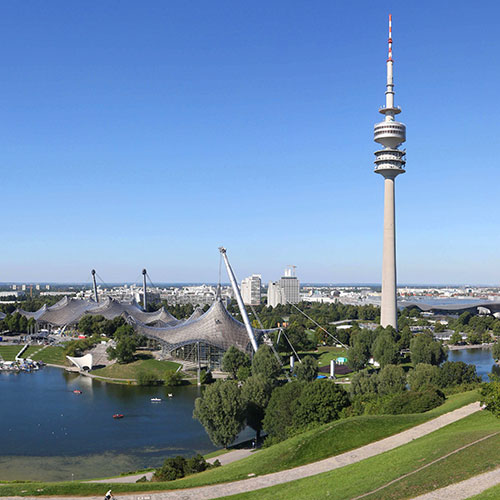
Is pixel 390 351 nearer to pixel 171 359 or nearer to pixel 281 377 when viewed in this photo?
pixel 281 377

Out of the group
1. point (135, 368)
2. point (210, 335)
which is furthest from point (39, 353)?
point (210, 335)

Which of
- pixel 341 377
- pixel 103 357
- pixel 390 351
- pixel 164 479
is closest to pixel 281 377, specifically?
pixel 341 377

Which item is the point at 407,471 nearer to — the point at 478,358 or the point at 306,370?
the point at 306,370

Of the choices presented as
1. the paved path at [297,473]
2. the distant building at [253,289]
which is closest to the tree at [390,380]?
the paved path at [297,473]

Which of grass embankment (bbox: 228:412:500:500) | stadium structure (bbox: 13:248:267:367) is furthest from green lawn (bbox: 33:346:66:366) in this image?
grass embankment (bbox: 228:412:500:500)

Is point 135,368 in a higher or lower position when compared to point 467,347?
higher

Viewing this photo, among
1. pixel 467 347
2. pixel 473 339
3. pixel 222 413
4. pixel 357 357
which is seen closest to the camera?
pixel 222 413

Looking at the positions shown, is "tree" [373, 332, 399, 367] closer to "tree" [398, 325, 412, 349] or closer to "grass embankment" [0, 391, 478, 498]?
"tree" [398, 325, 412, 349]
